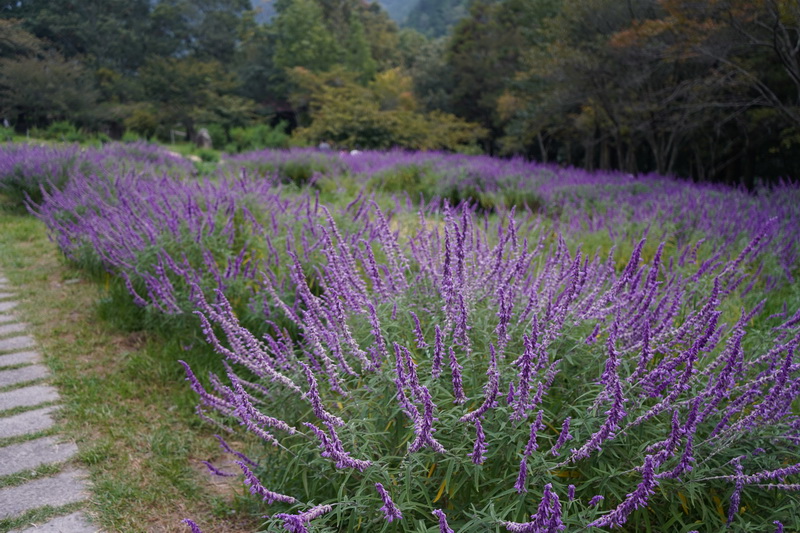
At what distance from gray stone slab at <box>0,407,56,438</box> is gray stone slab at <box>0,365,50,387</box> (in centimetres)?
44

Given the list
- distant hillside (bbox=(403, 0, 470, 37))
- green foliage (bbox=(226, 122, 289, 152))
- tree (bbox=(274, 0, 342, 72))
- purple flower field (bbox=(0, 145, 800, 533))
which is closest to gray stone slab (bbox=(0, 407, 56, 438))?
purple flower field (bbox=(0, 145, 800, 533))

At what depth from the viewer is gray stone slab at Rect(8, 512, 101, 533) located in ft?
7.07

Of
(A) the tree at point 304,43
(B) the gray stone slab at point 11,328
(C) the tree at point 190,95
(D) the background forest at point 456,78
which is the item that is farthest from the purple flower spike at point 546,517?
(A) the tree at point 304,43

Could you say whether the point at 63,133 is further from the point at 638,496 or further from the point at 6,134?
the point at 638,496

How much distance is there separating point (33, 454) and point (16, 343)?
1.58 m

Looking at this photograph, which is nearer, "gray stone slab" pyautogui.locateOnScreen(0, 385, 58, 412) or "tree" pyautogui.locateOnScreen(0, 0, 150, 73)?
"gray stone slab" pyautogui.locateOnScreen(0, 385, 58, 412)

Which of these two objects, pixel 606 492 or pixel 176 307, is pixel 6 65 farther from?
pixel 606 492

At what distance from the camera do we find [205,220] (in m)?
4.30

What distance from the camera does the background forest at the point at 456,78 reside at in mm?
9469

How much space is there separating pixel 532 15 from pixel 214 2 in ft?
55.8

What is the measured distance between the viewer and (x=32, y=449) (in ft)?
8.80

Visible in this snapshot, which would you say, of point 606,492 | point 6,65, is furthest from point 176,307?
point 6,65

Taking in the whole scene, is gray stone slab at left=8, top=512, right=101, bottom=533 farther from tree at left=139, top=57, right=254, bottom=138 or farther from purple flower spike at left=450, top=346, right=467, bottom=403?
tree at left=139, top=57, right=254, bottom=138

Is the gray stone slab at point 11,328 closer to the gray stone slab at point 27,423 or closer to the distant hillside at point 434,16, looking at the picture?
the gray stone slab at point 27,423
